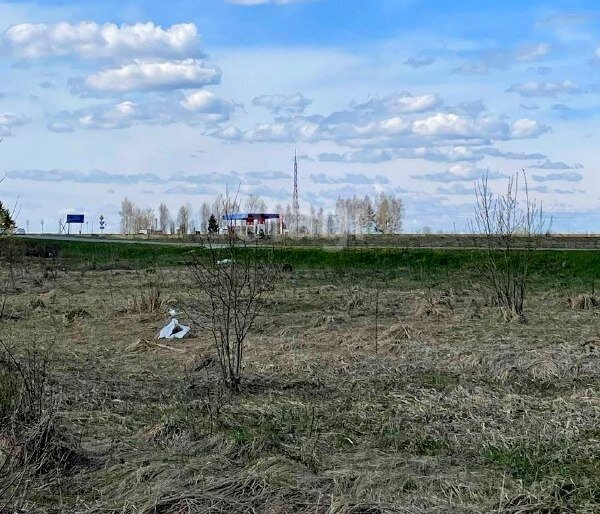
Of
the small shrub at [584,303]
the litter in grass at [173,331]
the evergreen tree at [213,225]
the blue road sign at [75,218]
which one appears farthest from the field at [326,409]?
the blue road sign at [75,218]

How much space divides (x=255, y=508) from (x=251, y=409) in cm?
332

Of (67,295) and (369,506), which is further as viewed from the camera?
(67,295)

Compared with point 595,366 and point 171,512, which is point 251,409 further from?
point 595,366

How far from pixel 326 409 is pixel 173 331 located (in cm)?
633

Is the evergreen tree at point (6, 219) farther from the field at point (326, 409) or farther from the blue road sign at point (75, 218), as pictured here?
the blue road sign at point (75, 218)

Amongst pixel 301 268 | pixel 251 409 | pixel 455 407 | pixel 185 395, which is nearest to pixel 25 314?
pixel 185 395

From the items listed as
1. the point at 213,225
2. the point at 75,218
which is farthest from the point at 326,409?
the point at 75,218

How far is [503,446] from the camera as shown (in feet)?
22.0

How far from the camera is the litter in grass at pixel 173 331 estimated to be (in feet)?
45.9

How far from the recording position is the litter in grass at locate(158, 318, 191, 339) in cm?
1399

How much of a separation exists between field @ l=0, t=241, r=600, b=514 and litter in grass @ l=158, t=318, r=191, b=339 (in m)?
0.17

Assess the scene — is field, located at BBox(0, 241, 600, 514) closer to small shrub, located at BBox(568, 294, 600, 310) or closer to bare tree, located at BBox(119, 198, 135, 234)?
small shrub, located at BBox(568, 294, 600, 310)

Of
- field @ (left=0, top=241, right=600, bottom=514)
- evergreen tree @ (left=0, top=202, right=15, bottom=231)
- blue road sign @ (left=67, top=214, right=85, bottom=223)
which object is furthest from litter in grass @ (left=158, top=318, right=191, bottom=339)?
blue road sign @ (left=67, top=214, right=85, bottom=223)

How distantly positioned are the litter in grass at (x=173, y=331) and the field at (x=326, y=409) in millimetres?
174
